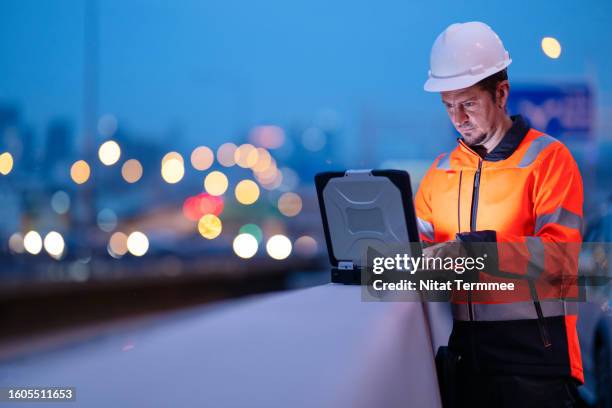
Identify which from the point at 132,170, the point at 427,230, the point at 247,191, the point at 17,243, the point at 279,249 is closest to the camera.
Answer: the point at 427,230

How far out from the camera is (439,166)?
3.12m

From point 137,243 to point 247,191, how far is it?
12726 mm

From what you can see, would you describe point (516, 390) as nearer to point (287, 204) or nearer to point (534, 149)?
point (534, 149)

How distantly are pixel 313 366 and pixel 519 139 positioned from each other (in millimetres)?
1090

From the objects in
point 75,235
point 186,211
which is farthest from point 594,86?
point 186,211

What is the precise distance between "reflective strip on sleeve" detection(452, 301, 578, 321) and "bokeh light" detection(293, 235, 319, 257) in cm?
3610

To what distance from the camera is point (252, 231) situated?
163ft

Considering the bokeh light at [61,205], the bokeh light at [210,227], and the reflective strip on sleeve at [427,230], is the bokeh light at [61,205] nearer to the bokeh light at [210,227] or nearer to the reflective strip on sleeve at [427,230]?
the bokeh light at [210,227]

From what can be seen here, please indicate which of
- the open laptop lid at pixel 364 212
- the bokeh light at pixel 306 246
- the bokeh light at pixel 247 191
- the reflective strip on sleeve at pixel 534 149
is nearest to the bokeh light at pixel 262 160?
the bokeh light at pixel 247 191

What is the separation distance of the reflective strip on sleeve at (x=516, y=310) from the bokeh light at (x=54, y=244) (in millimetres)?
28796

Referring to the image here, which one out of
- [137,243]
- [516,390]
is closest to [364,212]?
[516,390]

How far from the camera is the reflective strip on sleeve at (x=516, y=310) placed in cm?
291

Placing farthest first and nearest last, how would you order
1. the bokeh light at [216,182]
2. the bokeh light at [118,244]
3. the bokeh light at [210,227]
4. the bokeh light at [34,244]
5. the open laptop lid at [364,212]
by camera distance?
the bokeh light at [216,182] < the bokeh light at [210,227] < the bokeh light at [118,244] < the bokeh light at [34,244] < the open laptop lid at [364,212]

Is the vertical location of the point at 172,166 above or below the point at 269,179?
above
